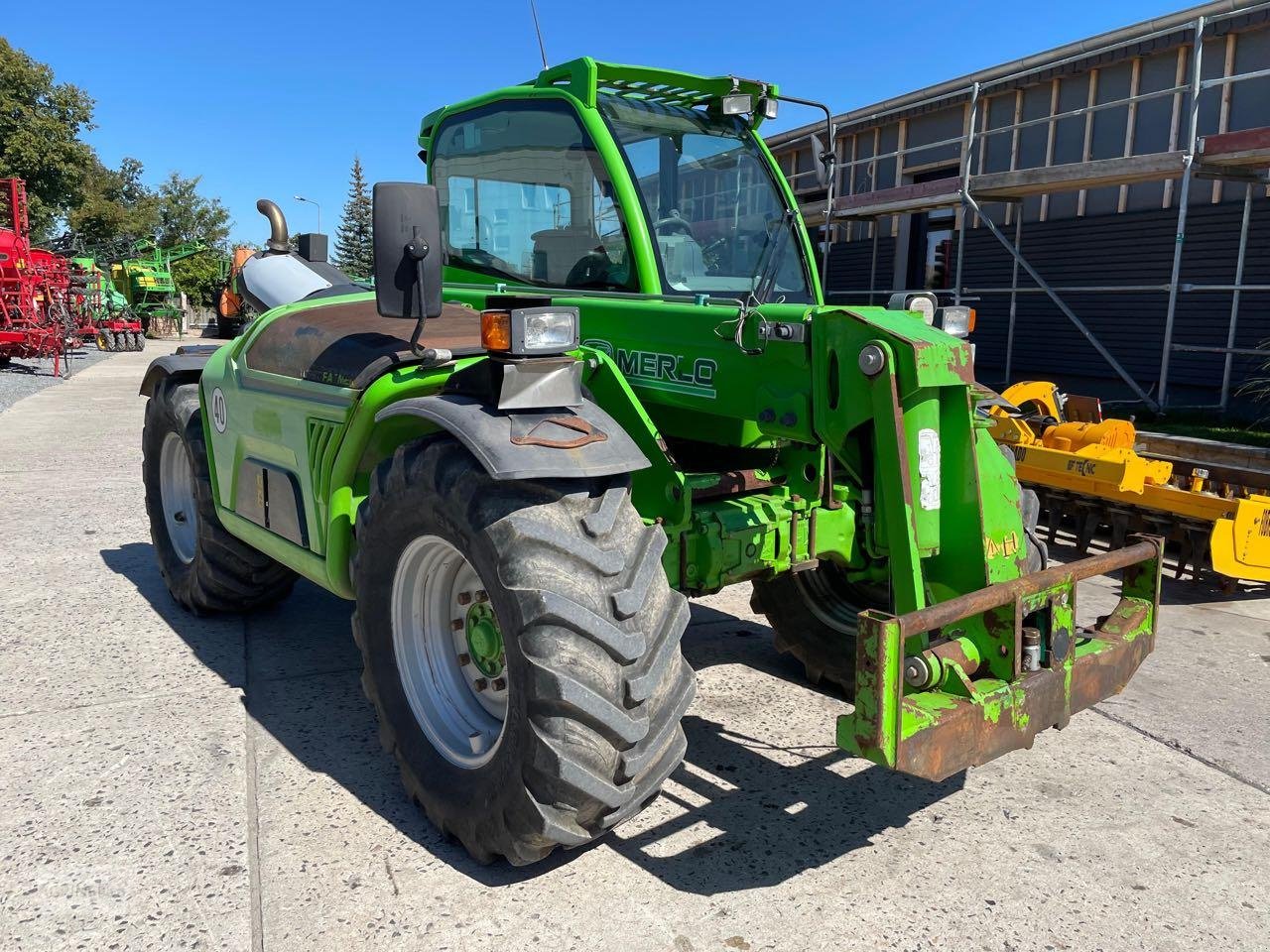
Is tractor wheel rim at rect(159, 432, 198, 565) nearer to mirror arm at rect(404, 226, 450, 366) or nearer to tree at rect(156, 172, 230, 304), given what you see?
mirror arm at rect(404, 226, 450, 366)

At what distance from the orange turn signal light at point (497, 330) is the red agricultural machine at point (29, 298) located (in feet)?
63.3

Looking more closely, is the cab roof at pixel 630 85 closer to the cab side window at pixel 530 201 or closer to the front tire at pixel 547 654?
the cab side window at pixel 530 201

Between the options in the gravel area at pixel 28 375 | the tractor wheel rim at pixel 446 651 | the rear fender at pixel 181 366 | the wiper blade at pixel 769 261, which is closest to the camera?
the tractor wheel rim at pixel 446 651

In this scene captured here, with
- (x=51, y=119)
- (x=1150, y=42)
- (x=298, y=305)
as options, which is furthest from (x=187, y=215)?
(x=298, y=305)

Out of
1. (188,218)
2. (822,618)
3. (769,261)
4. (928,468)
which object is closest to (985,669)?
(928,468)

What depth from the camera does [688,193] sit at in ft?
12.5

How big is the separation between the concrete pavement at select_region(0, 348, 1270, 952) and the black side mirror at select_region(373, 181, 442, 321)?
1.64m

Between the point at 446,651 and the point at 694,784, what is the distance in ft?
3.22

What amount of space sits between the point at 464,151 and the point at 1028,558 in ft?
9.33

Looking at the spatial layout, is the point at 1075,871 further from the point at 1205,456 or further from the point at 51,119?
the point at 51,119

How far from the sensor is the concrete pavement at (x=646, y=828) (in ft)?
8.63

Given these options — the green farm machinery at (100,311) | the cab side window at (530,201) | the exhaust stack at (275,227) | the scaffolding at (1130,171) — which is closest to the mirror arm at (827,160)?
the cab side window at (530,201)

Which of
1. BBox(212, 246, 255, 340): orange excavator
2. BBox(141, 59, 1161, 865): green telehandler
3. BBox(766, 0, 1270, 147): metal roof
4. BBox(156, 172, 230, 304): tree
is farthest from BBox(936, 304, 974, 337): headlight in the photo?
BBox(156, 172, 230, 304): tree

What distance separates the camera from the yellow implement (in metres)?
5.48
